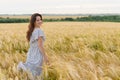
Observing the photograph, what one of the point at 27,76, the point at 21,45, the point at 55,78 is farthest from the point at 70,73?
the point at 21,45

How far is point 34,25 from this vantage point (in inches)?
228

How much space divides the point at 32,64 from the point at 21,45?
297cm

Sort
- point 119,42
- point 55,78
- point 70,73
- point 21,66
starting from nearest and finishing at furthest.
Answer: point 70,73
point 55,78
point 21,66
point 119,42

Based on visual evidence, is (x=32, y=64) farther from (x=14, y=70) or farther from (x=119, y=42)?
(x=119, y=42)

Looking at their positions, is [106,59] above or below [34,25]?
below

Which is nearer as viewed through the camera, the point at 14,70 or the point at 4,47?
the point at 14,70

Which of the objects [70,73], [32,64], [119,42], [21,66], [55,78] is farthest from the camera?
[119,42]

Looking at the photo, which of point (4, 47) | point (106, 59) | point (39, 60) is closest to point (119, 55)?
point (106, 59)

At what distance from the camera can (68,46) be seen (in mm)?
8016

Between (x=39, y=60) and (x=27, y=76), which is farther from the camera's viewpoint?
(x=39, y=60)

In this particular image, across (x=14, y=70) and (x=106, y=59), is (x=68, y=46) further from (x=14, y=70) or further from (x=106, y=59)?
(x=14, y=70)

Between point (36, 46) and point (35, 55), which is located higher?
point (36, 46)

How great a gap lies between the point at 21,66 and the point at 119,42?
3.11m

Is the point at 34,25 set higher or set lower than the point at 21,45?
higher
